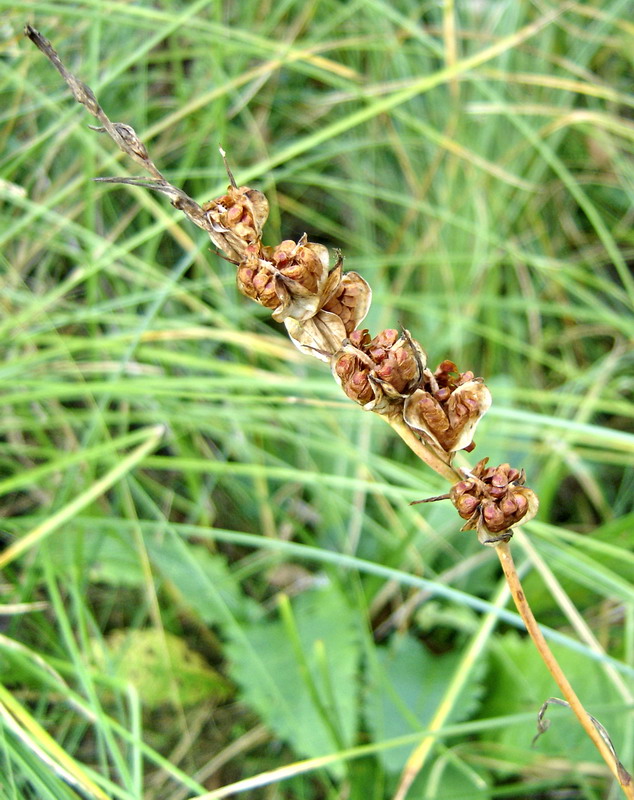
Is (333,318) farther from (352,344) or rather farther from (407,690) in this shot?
(407,690)

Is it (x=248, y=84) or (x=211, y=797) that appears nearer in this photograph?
(x=211, y=797)

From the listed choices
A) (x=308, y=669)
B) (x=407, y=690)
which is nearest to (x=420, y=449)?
(x=308, y=669)

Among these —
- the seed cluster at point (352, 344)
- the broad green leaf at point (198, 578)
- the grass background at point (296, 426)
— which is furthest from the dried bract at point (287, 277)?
the broad green leaf at point (198, 578)

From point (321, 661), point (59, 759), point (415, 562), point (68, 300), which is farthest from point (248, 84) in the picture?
point (59, 759)

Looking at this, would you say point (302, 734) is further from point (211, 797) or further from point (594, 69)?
point (594, 69)

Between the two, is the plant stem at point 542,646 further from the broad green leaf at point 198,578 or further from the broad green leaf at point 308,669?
the broad green leaf at point 198,578

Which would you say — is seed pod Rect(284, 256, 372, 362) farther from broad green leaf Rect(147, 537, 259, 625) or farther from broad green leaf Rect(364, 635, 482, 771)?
broad green leaf Rect(147, 537, 259, 625)
